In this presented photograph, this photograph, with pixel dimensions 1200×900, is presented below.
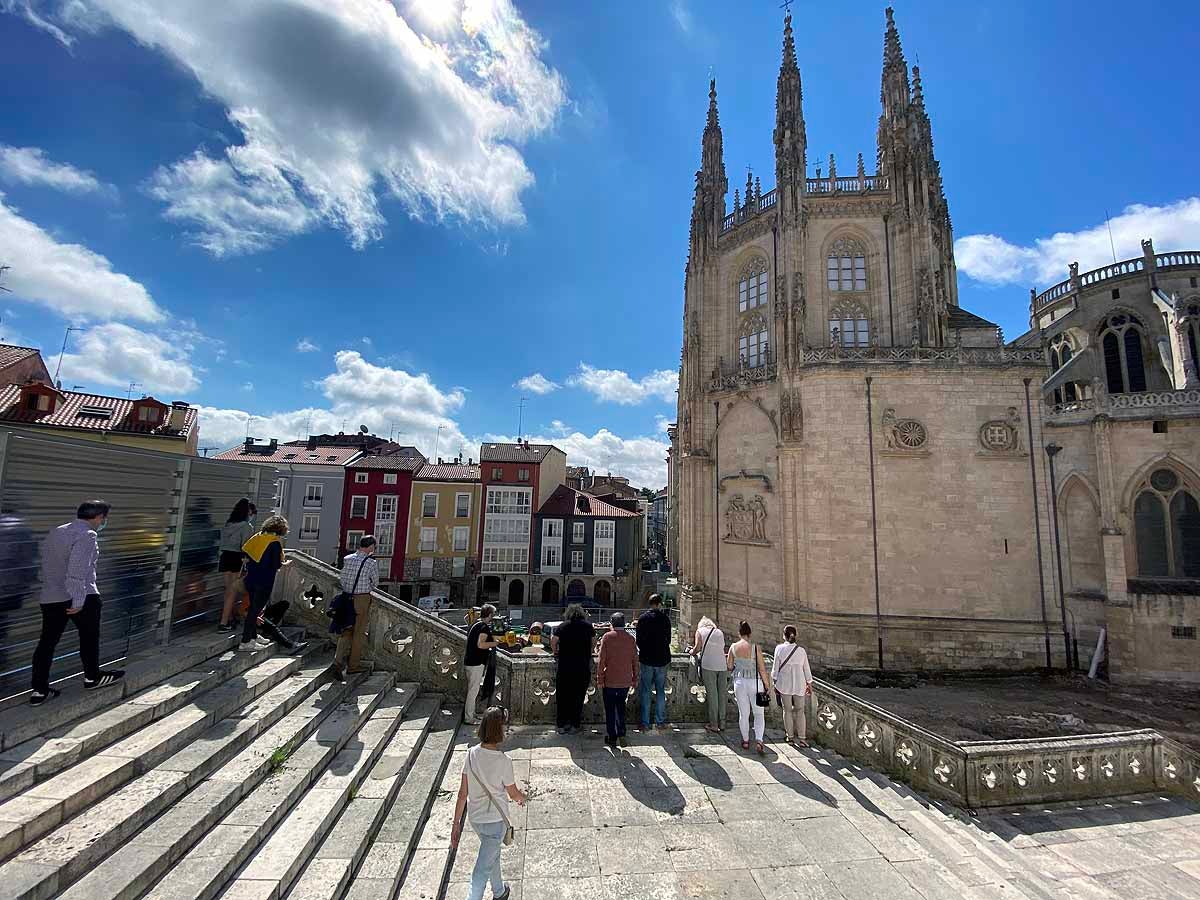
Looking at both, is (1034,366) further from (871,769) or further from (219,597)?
(219,597)

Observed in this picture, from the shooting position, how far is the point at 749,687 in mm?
6965

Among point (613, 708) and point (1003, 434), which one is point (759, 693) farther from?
point (1003, 434)

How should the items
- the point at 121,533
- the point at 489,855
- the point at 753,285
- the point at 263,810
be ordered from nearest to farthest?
the point at 489,855 < the point at 263,810 < the point at 121,533 < the point at 753,285

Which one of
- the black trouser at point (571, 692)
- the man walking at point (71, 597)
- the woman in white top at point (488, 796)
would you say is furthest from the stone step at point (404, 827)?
the man walking at point (71, 597)

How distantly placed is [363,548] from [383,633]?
65.1 inches

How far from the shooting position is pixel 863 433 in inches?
699

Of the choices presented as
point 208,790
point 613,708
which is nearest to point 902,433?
point 613,708

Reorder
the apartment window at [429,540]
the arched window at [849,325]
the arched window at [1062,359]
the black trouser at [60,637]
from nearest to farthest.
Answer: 1. the black trouser at [60,637]
2. the arched window at [849,325]
3. the arched window at [1062,359]
4. the apartment window at [429,540]

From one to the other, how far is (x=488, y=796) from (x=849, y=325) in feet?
72.3

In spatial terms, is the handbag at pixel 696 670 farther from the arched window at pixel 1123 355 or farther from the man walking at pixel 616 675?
the arched window at pixel 1123 355

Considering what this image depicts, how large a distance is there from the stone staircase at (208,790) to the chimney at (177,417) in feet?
78.5

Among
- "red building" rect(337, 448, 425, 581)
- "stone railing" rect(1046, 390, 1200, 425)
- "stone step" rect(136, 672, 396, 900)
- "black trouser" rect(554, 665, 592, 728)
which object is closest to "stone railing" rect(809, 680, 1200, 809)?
"black trouser" rect(554, 665, 592, 728)

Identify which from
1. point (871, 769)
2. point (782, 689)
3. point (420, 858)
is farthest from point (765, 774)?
point (420, 858)

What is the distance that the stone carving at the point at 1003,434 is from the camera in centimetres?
1725
